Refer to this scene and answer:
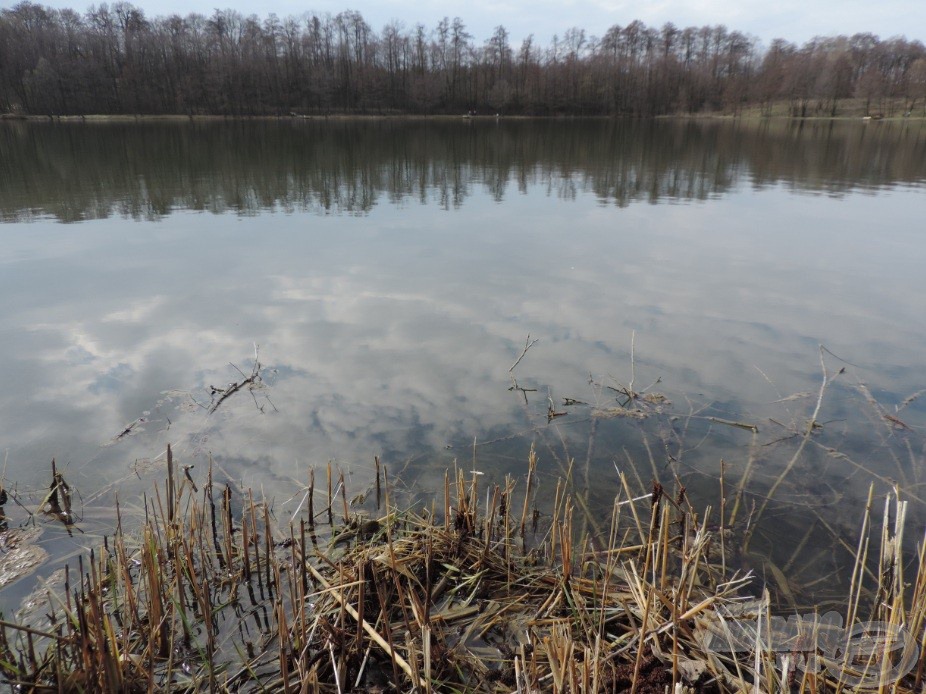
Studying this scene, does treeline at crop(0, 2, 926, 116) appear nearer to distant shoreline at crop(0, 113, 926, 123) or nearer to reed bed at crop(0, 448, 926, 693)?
distant shoreline at crop(0, 113, 926, 123)

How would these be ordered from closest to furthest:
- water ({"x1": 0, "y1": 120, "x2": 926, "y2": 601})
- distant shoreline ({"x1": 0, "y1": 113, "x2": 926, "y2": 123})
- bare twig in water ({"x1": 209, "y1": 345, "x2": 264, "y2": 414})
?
1. water ({"x1": 0, "y1": 120, "x2": 926, "y2": 601})
2. bare twig in water ({"x1": 209, "y1": 345, "x2": 264, "y2": 414})
3. distant shoreline ({"x1": 0, "y1": 113, "x2": 926, "y2": 123})

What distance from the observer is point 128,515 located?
4234 millimetres

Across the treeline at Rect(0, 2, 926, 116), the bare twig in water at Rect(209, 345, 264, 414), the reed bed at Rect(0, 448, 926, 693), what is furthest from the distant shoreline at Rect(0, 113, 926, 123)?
the reed bed at Rect(0, 448, 926, 693)

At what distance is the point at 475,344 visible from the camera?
7348 millimetres

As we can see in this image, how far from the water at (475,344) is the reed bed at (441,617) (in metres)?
0.70

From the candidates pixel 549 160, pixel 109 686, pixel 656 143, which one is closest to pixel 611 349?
pixel 109 686

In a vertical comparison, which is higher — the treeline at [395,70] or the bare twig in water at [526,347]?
the treeline at [395,70]

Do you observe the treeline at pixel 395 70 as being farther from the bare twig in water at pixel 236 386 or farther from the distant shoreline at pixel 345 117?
the bare twig in water at pixel 236 386

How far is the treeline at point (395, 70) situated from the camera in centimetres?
8169

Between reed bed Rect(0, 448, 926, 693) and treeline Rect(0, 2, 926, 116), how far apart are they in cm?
9261

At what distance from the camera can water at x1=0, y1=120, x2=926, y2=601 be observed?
4863mm

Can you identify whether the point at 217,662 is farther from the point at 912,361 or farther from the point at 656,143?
the point at 656,143

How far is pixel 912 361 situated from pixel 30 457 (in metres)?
9.56

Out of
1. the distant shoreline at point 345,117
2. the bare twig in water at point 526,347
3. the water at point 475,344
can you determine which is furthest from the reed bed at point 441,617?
the distant shoreline at point 345,117
